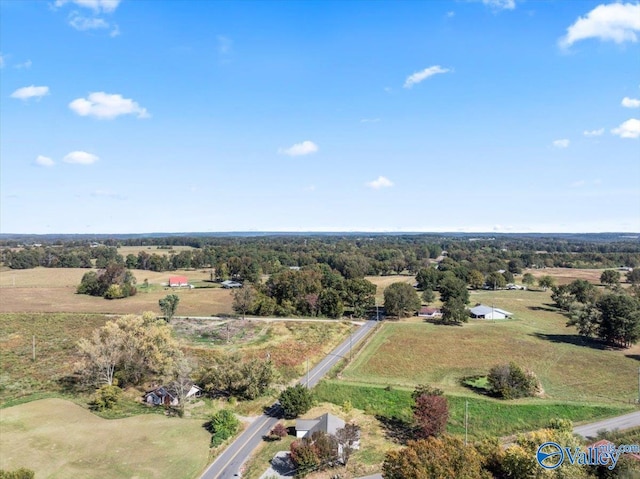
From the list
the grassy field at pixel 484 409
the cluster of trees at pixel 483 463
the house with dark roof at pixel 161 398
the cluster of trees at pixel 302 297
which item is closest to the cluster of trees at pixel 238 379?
the house with dark roof at pixel 161 398

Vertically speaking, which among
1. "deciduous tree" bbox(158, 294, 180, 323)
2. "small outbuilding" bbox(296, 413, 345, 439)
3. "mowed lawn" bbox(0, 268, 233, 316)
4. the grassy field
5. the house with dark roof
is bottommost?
the grassy field

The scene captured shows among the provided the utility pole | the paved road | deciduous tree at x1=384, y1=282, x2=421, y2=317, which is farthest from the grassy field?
deciduous tree at x1=384, y1=282, x2=421, y2=317

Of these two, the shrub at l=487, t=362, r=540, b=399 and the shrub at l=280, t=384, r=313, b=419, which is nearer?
the shrub at l=280, t=384, r=313, b=419

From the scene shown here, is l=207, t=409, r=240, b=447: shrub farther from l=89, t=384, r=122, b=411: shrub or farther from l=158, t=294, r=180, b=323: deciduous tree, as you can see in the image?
l=158, t=294, r=180, b=323: deciduous tree

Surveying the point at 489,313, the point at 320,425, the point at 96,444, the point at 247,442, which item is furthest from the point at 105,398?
the point at 489,313

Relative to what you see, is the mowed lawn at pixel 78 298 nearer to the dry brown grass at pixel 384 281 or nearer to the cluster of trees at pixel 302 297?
the cluster of trees at pixel 302 297

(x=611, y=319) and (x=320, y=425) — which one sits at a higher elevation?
(x=611, y=319)

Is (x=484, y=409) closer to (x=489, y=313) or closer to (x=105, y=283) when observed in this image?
(x=489, y=313)
